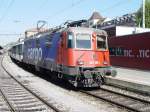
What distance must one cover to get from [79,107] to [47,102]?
1.48 m

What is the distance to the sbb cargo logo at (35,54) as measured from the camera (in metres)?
24.9

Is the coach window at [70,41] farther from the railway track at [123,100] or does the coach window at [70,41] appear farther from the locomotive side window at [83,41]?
the railway track at [123,100]

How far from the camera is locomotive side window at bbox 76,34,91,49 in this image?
18078 millimetres

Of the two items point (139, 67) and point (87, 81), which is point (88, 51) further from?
point (139, 67)

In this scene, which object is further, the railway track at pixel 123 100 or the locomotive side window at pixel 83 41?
the locomotive side window at pixel 83 41

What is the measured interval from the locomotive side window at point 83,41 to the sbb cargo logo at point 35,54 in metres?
6.74

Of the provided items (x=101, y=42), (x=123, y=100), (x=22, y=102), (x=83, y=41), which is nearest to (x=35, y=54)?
(x=101, y=42)

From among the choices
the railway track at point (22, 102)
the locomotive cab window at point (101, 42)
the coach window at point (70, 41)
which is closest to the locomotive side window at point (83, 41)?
the coach window at point (70, 41)

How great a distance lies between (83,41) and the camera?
1822 centimetres

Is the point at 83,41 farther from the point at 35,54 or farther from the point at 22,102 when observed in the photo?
the point at 35,54

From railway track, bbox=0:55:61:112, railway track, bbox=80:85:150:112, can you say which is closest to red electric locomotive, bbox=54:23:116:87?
railway track, bbox=80:85:150:112

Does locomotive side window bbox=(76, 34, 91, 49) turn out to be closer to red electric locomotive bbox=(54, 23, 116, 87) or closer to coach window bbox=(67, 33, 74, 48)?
red electric locomotive bbox=(54, 23, 116, 87)

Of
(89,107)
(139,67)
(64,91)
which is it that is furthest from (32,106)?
(139,67)

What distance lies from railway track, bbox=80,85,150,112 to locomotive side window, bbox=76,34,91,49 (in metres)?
2.10
